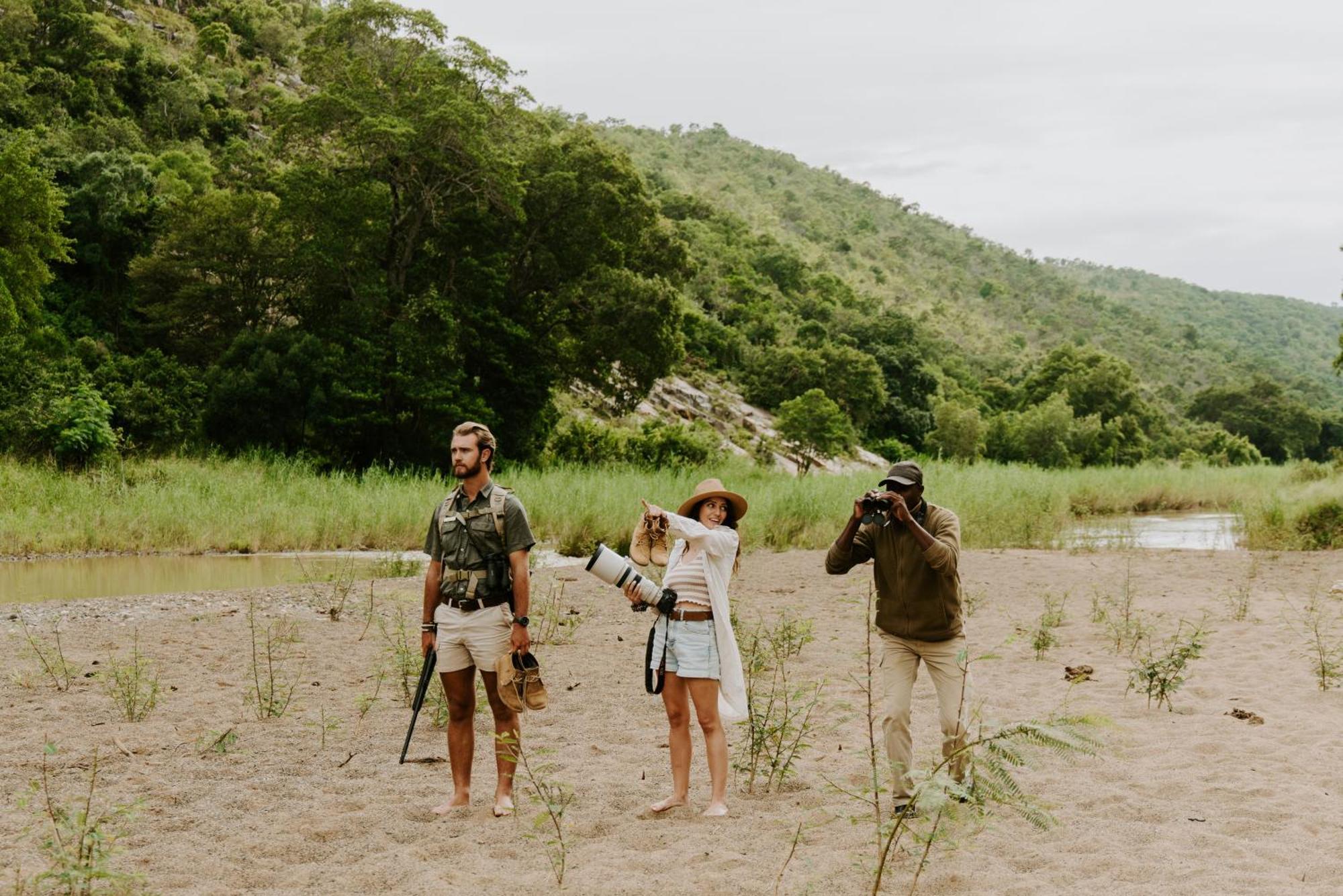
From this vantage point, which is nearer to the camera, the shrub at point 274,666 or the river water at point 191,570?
the shrub at point 274,666

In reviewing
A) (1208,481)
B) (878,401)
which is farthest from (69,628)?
(878,401)

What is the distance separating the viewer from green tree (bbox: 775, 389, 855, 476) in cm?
4044

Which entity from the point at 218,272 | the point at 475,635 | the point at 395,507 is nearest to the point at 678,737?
the point at 475,635

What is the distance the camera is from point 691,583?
4.98m

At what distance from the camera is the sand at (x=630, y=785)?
14.4 feet

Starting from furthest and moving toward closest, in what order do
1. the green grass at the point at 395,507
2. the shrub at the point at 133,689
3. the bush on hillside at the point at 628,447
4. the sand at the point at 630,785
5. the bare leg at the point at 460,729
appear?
the bush on hillside at the point at 628,447 < the green grass at the point at 395,507 < the shrub at the point at 133,689 < the bare leg at the point at 460,729 < the sand at the point at 630,785

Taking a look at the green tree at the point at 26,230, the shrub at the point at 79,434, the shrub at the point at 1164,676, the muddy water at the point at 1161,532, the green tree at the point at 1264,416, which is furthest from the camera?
the green tree at the point at 1264,416

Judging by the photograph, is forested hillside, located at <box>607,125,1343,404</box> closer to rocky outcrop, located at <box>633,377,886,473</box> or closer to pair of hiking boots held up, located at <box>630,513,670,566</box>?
rocky outcrop, located at <box>633,377,886,473</box>

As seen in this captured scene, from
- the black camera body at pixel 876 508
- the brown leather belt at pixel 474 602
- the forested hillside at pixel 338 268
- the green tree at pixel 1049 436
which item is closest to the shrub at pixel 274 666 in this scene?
the brown leather belt at pixel 474 602

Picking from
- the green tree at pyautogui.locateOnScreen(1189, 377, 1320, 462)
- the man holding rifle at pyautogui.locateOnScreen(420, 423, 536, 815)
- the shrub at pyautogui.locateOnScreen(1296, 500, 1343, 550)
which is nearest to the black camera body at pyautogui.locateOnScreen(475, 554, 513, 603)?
the man holding rifle at pyautogui.locateOnScreen(420, 423, 536, 815)

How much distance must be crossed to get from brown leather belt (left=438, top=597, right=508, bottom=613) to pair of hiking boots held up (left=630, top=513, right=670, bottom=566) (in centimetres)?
65

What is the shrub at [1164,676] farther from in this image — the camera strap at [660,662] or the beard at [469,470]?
the beard at [469,470]

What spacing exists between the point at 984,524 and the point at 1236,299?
563 feet

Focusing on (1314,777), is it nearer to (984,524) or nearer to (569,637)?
(569,637)
